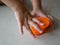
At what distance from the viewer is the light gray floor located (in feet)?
2.70

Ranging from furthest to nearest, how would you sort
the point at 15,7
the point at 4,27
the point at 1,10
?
1. the point at 1,10
2. the point at 4,27
3. the point at 15,7

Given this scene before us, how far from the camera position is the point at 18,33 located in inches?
34.4

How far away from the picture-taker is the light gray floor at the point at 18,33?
82 cm

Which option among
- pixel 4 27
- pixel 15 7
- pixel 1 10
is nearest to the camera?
pixel 15 7

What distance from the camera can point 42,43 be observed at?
0.81m

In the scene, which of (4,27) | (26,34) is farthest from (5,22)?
(26,34)

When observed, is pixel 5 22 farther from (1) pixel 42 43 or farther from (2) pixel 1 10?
(1) pixel 42 43

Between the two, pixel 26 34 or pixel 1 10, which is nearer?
pixel 26 34

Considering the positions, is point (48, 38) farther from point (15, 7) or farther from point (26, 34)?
point (15, 7)

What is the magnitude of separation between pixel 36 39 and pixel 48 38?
0.06 meters

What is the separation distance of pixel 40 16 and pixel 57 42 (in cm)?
15

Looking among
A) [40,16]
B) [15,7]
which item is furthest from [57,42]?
[15,7]

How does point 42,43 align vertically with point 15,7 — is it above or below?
below

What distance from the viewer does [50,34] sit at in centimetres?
84
